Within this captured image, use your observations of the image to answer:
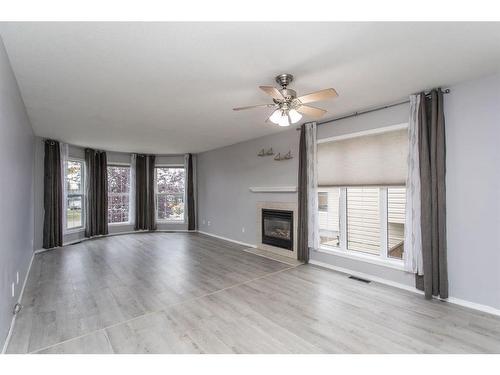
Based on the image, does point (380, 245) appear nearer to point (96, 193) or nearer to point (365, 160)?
point (365, 160)

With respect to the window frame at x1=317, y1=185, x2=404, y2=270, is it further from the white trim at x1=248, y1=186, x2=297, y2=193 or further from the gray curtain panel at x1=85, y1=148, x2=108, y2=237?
the gray curtain panel at x1=85, y1=148, x2=108, y2=237

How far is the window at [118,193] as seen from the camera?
7.52 m

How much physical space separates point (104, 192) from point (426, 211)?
7532 millimetres

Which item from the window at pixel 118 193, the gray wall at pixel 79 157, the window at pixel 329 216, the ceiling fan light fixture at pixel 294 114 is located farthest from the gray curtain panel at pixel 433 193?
the window at pixel 118 193

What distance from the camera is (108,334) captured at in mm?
2291

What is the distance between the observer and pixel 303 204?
449cm

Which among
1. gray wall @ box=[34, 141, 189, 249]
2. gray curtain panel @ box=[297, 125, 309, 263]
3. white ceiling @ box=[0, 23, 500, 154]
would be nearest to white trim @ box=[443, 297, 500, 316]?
gray curtain panel @ box=[297, 125, 309, 263]

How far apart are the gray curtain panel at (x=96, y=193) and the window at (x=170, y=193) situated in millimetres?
1526

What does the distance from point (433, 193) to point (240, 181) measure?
4114 millimetres

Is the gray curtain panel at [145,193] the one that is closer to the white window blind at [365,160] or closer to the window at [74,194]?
the window at [74,194]

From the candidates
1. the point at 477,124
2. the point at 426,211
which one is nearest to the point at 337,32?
the point at 477,124

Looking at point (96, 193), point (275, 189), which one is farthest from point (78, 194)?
point (275, 189)

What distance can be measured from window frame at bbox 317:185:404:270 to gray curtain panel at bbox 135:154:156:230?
226 inches
